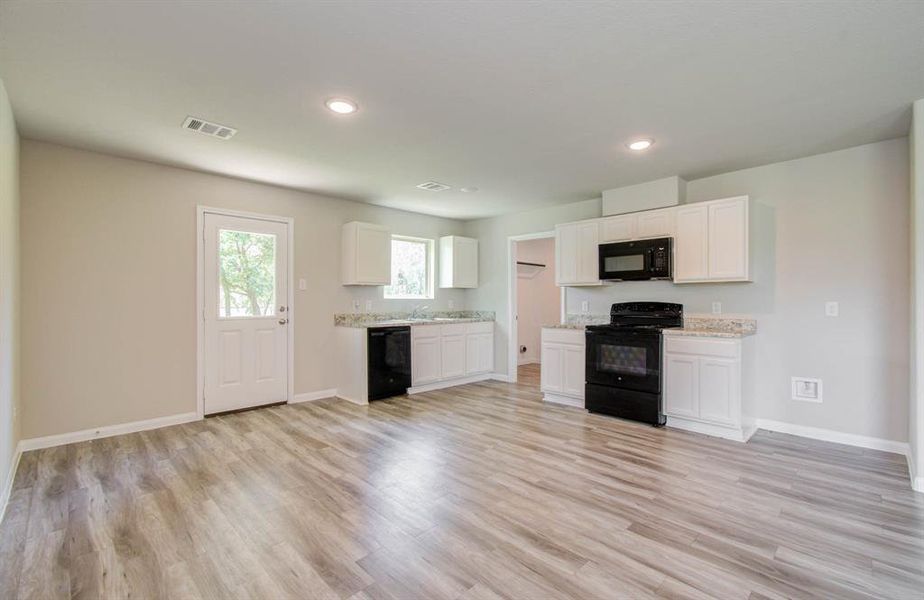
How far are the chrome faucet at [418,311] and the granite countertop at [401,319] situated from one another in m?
0.05

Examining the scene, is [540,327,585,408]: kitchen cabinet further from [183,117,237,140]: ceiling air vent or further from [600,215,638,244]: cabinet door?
[183,117,237,140]: ceiling air vent

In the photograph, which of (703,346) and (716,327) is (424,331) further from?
(716,327)

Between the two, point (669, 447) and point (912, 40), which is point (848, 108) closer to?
point (912, 40)

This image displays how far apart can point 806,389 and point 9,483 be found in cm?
602

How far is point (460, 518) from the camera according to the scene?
7.56 feet

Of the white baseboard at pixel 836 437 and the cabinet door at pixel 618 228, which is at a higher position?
the cabinet door at pixel 618 228

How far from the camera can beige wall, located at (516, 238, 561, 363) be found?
780 cm

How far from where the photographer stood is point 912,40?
2.07 m

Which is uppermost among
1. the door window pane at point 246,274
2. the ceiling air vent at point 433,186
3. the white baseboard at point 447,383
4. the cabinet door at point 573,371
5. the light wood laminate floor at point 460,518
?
the ceiling air vent at point 433,186

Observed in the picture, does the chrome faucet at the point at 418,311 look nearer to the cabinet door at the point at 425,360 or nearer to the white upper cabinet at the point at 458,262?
the white upper cabinet at the point at 458,262

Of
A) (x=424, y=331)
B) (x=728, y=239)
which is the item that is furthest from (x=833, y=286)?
(x=424, y=331)

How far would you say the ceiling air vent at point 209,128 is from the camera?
3008 mm

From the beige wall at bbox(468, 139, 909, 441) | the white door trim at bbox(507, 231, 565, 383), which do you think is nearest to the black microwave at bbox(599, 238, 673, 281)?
the beige wall at bbox(468, 139, 909, 441)

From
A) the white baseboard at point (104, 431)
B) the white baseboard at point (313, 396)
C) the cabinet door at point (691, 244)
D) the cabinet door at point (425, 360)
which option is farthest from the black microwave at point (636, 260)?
the white baseboard at point (104, 431)
